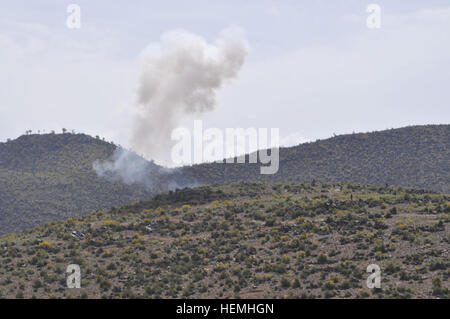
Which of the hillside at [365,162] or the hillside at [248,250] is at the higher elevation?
the hillside at [365,162]

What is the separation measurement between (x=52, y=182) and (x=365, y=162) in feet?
197

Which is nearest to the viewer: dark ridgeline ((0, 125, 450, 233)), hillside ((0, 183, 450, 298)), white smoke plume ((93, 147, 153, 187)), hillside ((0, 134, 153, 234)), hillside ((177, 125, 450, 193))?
hillside ((0, 183, 450, 298))

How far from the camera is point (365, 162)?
132375mm

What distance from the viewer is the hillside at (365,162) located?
121m

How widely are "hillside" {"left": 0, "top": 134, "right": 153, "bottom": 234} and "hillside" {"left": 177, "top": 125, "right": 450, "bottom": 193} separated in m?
19.5

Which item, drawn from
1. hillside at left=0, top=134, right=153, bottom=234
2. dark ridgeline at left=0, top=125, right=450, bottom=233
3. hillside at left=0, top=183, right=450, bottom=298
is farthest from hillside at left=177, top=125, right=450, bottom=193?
hillside at left=0, top=183, right=450, bottom=298

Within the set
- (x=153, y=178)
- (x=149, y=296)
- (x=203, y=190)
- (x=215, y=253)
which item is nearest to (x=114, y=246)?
(x=215, y=253)

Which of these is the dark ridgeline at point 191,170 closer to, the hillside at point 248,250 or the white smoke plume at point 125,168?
the white smoke plume at point 125,168

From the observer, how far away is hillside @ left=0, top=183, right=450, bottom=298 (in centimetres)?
4434

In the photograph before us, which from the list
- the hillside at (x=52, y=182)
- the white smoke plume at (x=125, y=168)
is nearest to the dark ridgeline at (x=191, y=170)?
the hillside at (x=52, y=182)

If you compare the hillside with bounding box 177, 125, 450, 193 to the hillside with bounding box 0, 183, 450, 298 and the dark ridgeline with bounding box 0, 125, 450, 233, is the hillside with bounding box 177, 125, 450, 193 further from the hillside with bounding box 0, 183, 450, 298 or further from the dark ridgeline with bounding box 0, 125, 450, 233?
the hillside with bounding box 0, 183, 450, 298

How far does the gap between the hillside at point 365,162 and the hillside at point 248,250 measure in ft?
160
